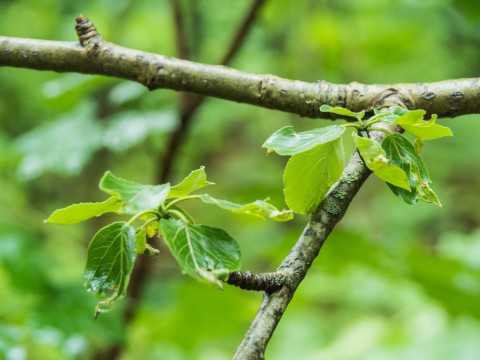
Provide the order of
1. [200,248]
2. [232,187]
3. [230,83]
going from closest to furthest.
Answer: [200,248] → [230,83] → [232,187]

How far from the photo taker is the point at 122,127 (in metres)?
1.35

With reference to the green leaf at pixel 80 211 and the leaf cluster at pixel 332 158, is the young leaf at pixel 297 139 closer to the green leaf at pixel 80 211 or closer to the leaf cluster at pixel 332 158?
the leaf cluster at pixel 332 158

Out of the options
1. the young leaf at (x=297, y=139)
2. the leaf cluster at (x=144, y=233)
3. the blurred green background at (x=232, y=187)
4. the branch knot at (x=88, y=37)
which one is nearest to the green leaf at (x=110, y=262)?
the leaf cluster at (x=144, y=233)

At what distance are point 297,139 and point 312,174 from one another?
29mm

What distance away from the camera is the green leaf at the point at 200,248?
1.20 feet

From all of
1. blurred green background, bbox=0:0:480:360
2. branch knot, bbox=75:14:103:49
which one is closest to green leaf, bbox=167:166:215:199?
branch knot, bbox=75:14:103:49

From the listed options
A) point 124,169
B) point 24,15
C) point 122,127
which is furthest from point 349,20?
point 122,127

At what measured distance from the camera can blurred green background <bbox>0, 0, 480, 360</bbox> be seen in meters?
1.25

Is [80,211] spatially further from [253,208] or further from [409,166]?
[409,166]


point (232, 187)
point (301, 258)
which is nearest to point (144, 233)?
point (301, 258)

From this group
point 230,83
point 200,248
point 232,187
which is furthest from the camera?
point 232,187

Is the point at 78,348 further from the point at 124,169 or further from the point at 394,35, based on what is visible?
the point at 394,35

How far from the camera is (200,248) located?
38 cm

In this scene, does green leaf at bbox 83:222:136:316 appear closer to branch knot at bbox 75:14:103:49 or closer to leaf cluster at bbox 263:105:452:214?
leaf cluster at bbox 263:105:452:214
